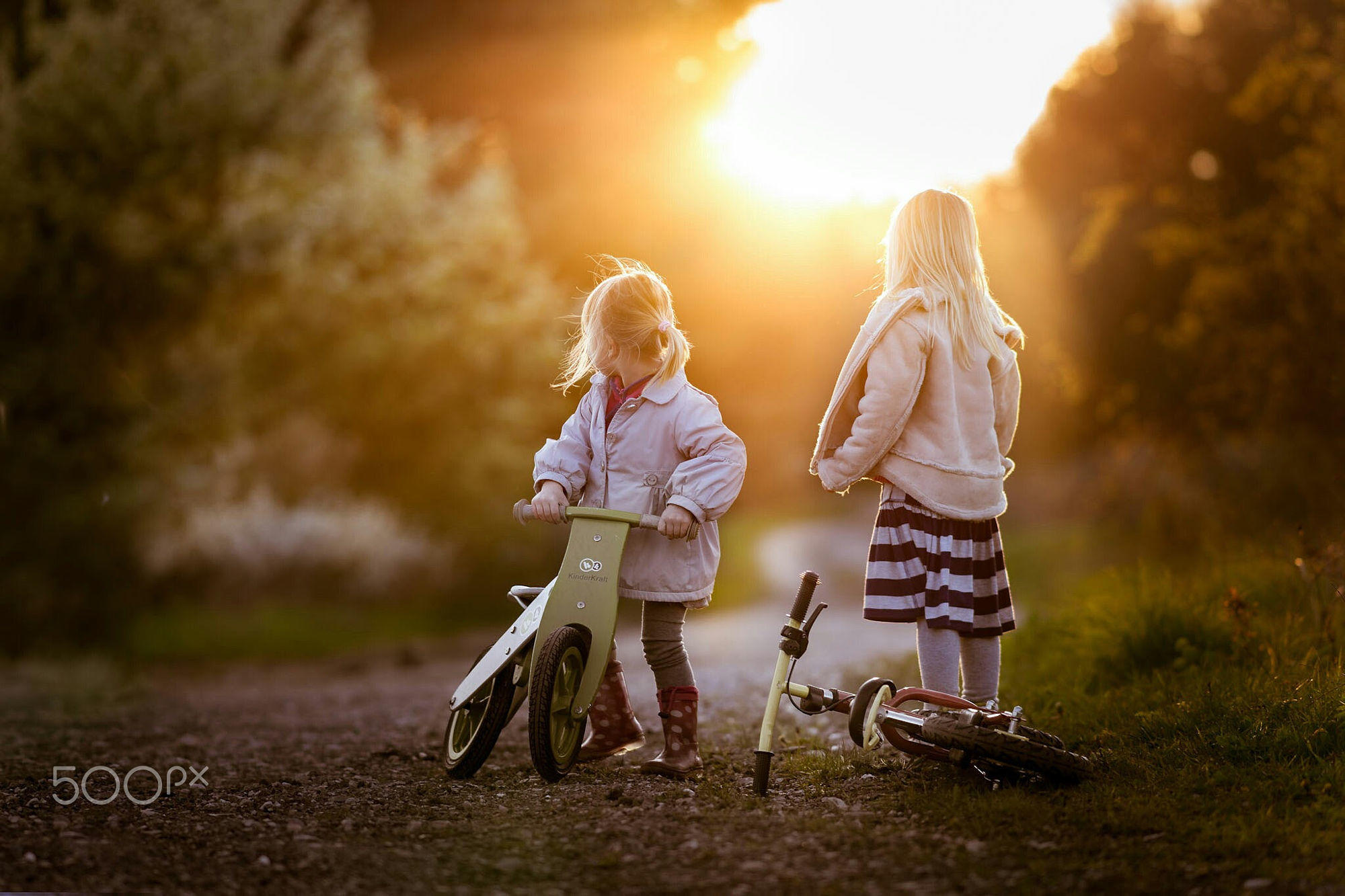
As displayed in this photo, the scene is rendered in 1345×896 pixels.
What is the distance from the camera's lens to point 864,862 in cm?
314

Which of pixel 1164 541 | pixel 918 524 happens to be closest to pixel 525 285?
pixel 1164 541

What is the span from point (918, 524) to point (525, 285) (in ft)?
38.6

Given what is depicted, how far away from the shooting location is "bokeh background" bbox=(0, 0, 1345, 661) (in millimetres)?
8688

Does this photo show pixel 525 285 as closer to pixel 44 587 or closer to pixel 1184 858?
pixel 44 587

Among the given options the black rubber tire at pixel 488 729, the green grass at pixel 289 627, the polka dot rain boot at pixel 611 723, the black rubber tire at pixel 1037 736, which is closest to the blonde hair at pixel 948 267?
the black rubber tire at pixel 1037 736

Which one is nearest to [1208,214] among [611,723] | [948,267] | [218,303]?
[948,267]

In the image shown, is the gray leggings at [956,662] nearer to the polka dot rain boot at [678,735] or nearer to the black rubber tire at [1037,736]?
the black rubber tire at [1037,736]

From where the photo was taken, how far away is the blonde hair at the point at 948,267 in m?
4.26

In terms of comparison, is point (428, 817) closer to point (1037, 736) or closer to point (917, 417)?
point (1037, 736)

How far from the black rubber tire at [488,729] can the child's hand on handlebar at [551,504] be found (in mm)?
540

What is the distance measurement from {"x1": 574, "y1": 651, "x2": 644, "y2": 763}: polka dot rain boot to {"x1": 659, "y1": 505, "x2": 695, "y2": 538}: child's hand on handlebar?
0.86 meters

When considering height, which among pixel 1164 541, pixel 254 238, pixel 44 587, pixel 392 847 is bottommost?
pixel 392 847

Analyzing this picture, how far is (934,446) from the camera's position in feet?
13.7

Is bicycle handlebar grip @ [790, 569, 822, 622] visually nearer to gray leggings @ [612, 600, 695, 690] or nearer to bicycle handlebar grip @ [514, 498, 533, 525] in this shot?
gray leggings @ [612, 600, 695, 690]
